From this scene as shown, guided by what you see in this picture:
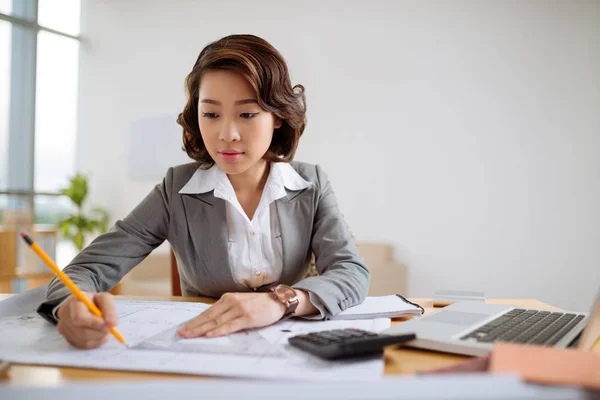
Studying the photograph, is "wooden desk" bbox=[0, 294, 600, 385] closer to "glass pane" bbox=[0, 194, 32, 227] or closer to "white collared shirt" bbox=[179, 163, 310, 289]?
"white collared shirt" bbox=[179, 163, 310, 289]

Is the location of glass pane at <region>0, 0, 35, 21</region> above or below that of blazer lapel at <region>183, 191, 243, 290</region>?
above

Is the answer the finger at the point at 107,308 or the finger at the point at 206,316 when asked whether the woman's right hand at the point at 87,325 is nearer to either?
the finger at the point at 107,308

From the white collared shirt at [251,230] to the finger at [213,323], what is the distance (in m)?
0.52

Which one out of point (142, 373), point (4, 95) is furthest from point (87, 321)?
point (4, 95)

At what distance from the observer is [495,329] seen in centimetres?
85

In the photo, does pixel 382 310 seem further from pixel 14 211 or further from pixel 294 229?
pixel 14 211

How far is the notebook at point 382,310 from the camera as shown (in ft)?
3.42

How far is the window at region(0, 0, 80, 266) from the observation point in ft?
19.0

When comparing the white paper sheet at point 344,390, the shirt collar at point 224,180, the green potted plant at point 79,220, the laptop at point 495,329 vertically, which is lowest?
the green potted plant at point 79,220

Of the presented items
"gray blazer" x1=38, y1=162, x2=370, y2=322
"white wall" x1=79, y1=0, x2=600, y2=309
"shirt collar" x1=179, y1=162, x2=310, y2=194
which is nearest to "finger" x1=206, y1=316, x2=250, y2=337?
"gray blazer" x1=38, y1=162, x2=370, y2=322

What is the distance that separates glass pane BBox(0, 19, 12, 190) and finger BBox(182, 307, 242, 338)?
5963 millimetres

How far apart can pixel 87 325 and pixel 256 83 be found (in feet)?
2.41

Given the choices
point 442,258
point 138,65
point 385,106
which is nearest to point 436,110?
point 385,106

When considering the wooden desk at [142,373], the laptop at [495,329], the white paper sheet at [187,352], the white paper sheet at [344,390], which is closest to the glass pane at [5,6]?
the white paper sheet at [187,352]
